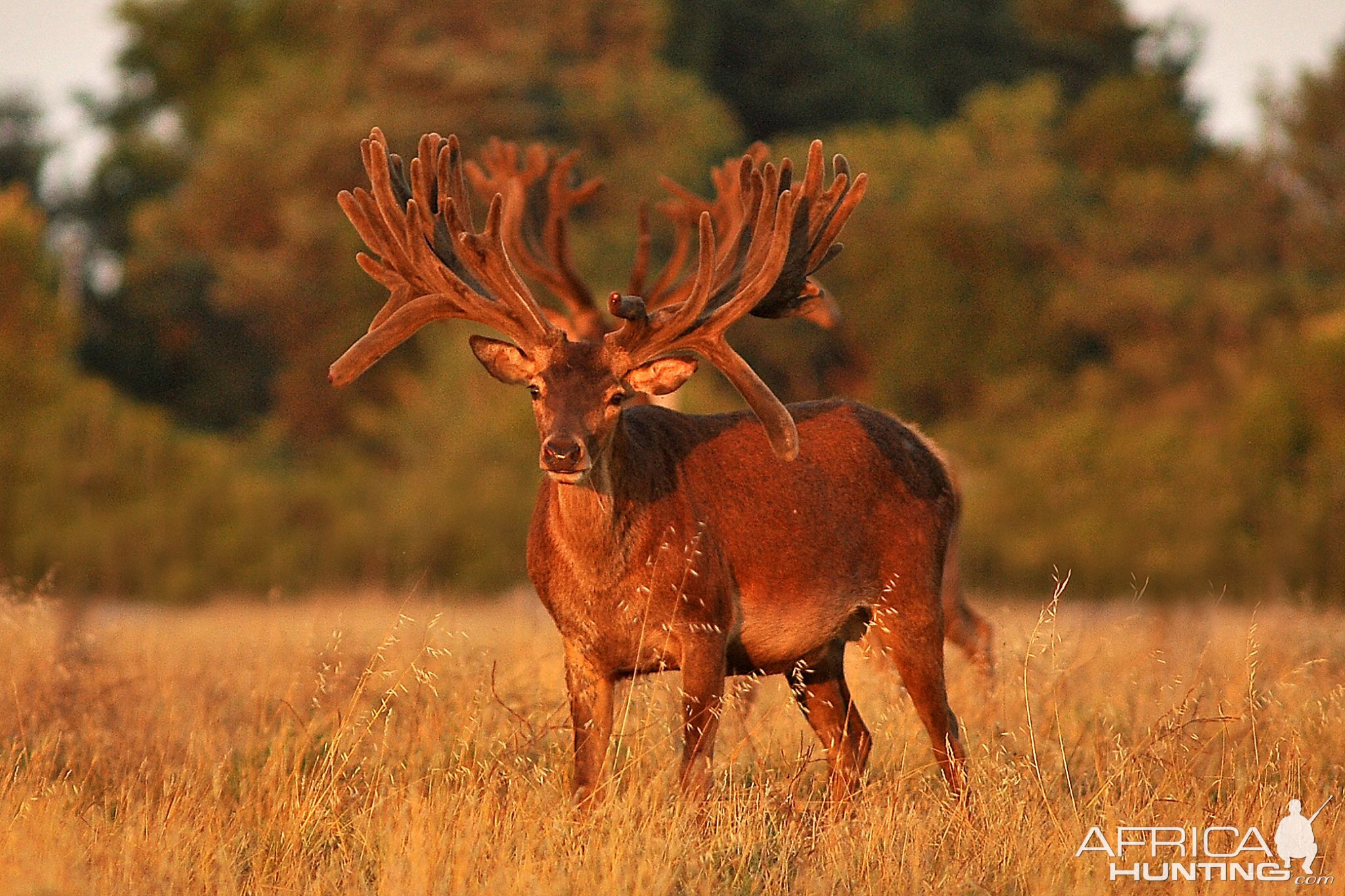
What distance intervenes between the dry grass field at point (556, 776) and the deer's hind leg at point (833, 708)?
16 centimetres

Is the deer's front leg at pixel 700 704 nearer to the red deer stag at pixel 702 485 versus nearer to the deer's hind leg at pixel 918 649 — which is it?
the red deer stag at pixel 702 485

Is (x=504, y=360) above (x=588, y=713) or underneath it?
above

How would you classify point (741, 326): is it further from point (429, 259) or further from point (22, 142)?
point (429, 259)

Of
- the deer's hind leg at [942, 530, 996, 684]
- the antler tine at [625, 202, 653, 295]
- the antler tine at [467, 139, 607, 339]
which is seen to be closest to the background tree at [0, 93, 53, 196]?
the antler tine at [467, 139, 607, 339]

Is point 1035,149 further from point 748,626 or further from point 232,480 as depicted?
point 748,626

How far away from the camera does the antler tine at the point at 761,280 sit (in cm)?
711

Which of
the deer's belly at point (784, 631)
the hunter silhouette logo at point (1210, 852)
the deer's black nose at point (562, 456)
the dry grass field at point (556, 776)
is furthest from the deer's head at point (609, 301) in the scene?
the hunter silhouette logo at point (1210, 852)

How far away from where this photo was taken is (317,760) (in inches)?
279

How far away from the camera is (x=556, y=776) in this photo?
22.9 ft

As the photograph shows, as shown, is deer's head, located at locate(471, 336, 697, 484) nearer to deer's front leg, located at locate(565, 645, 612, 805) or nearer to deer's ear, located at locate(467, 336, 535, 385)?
deer's ear, located at locate(467, 336, 535, 385)

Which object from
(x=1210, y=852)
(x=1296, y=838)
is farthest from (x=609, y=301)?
(x=1296, y=838)

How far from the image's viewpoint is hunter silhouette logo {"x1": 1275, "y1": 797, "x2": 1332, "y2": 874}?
20.0 feet

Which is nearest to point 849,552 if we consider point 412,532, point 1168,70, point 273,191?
point 412,532

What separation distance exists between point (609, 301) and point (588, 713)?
1591mm
